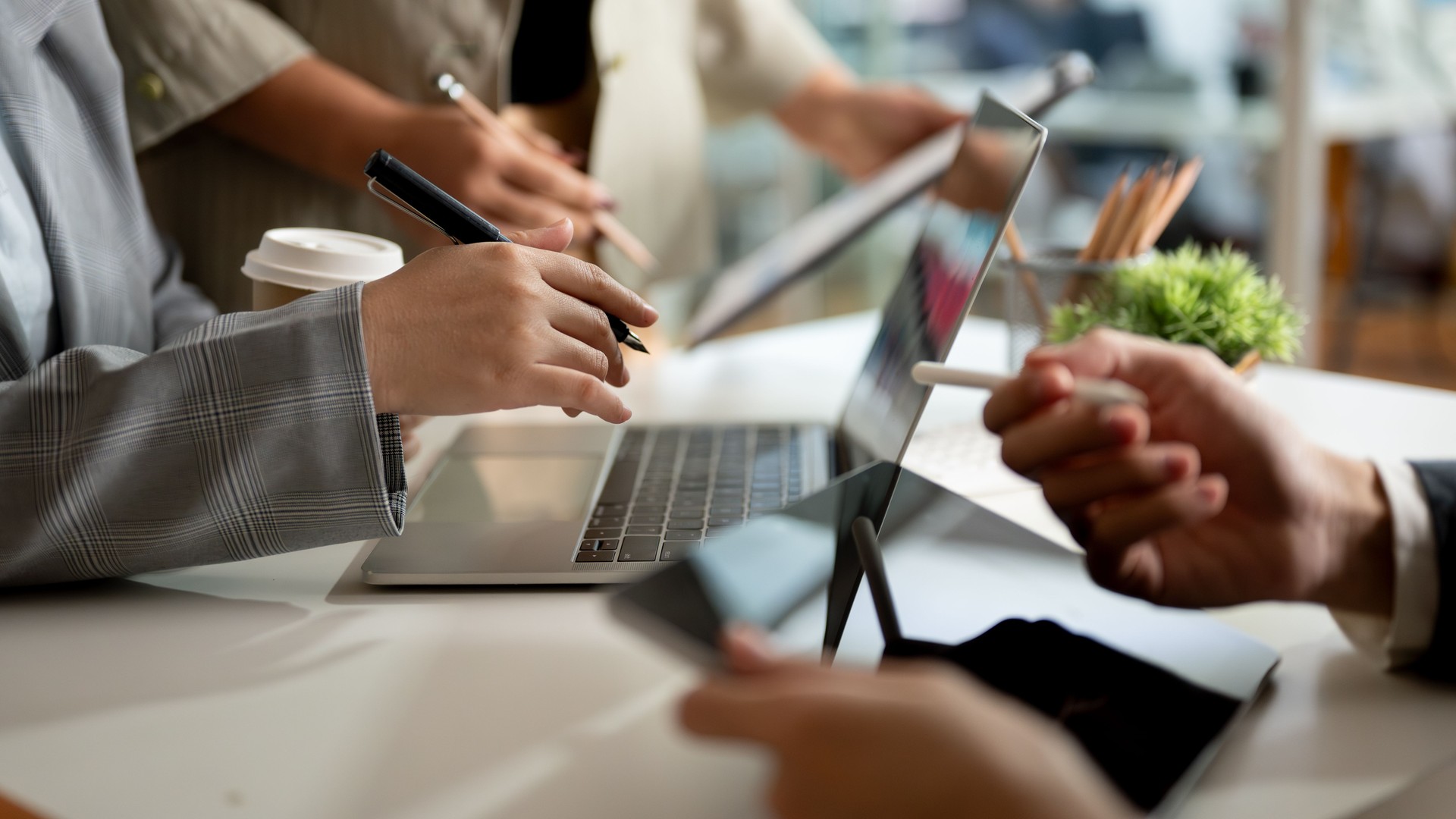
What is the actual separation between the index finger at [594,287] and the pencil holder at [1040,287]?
35 centimetres

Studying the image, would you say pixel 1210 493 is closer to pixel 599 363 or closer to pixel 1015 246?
pixel 599 363

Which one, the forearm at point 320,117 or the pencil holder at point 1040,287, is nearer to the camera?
the pencil holder at point 1040,287

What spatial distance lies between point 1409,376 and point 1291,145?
0.92 m

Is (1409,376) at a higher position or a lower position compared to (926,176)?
lower

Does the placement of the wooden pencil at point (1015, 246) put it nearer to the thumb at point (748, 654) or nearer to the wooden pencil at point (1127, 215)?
the wooden pencil at point (1127, 215)

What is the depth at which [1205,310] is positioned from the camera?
2.28 ft

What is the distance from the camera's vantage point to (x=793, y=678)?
11.4 inches

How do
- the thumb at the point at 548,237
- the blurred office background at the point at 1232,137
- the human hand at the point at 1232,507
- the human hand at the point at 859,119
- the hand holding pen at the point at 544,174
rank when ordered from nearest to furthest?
1. the human hand at the point at 1232,507
2. the thumb at the point at 548,237
3. the hand holding pen at the point at 544,174
4. the human hand at the point at 859,119
5. the blurred office background at the point at 1232,137

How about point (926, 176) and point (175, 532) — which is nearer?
point (175, 532)

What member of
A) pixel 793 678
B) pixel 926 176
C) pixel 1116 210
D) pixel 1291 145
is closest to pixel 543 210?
pixel 926 176

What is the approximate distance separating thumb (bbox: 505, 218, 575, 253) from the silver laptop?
14 centimetres

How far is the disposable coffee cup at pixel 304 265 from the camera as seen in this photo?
1.86 feet

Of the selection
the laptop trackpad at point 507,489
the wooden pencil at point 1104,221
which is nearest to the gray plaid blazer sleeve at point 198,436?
the laptop trackpad at point 507,489

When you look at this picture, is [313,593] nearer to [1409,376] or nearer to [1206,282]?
[1206,282]
